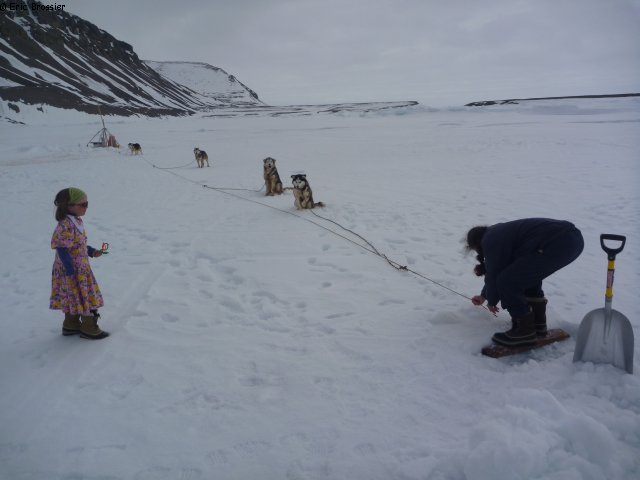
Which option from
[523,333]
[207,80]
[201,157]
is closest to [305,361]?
[523,333]

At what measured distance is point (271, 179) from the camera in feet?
32.5

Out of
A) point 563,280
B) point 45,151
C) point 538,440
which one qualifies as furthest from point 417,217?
point 45,151

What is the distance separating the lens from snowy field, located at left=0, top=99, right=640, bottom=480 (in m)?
2.27

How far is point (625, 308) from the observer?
3877 millimetres

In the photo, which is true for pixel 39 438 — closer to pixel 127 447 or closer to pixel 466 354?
pixel 127 447

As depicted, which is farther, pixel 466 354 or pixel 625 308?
pixel 625 308

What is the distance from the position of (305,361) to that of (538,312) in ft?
6.36

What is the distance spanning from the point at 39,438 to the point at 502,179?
10515 mm

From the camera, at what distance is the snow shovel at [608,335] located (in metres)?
2.68

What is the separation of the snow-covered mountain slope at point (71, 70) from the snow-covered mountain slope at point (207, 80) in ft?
168

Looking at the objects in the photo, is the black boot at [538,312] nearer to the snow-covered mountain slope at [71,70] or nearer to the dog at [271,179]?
the dog at [271,179]

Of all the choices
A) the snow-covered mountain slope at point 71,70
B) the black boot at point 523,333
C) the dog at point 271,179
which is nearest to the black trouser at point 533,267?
the black boot at point 523,333

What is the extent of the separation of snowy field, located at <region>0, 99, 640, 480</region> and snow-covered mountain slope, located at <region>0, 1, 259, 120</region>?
125 feet

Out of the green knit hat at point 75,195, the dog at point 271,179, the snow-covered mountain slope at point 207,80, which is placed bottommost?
the dog at point 271,179
